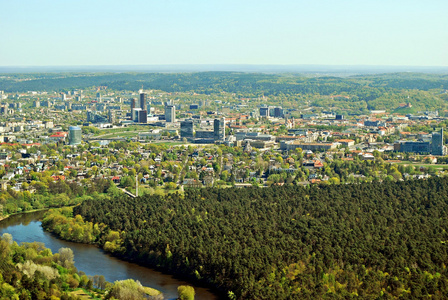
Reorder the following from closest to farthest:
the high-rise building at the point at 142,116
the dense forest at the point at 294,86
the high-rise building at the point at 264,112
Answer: the high-rise building at the point at 142,116
the high-rise building at the point at 264,112
the dense forest at the point at 294,86

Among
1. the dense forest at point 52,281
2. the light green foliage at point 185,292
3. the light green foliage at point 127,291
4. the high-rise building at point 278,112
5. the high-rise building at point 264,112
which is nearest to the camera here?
the dense forest at point 52,281

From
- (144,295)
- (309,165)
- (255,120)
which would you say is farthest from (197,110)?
(144,295)

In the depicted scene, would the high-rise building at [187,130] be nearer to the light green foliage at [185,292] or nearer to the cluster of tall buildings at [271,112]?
the cluster of tall buildings at [271,112]

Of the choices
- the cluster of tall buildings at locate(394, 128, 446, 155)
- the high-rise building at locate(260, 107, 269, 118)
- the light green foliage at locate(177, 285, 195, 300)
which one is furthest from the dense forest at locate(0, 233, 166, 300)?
the high-rise building at locate(260, 107, 269, 118)

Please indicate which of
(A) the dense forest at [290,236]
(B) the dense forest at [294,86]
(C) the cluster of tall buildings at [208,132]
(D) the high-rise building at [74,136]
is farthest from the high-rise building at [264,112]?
(A) the dense forest at [290,236]

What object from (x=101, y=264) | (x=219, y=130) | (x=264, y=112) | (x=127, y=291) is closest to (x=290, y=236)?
(x=101, y=264)

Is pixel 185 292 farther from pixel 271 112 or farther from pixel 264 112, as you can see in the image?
pixel 271 112
